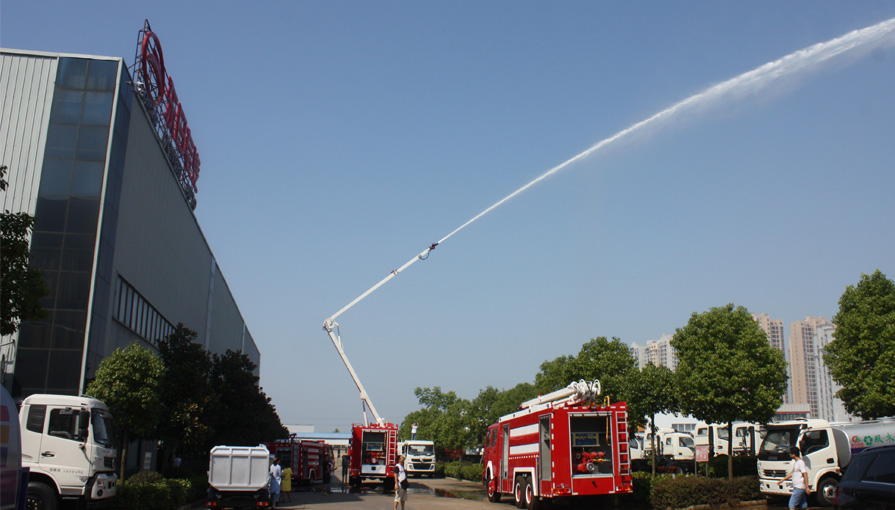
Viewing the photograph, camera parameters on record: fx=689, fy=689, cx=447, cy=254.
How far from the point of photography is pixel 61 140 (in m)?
29.2

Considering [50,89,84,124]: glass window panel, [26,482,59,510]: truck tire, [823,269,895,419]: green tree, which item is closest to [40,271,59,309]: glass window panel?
[50,89,84,124]: glass window panel

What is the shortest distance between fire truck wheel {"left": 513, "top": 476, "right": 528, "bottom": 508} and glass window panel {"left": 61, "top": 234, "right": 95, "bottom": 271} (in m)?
19.2

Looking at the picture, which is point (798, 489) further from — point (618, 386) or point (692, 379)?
point (618, 386)

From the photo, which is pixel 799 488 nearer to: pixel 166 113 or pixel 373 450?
pixel 373 450

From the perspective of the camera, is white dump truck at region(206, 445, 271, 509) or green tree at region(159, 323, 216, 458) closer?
white dump truck at region(206, 445, 271, 509)

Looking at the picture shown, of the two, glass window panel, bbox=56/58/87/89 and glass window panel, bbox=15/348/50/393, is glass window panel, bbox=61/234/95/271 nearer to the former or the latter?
glass window panel, bbox=15/348/50/393

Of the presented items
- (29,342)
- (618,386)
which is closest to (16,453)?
(29,342)

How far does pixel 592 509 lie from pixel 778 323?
193 metres

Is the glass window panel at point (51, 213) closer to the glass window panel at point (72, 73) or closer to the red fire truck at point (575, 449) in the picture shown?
the glass window panel at point (72, 73)

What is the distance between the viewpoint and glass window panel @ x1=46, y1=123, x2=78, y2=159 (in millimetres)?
29109

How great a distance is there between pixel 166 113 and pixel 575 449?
99.0 ft

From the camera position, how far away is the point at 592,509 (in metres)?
22.9

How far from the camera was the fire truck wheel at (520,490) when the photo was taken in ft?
78.8

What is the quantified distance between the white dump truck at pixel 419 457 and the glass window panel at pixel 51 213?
110 ft
